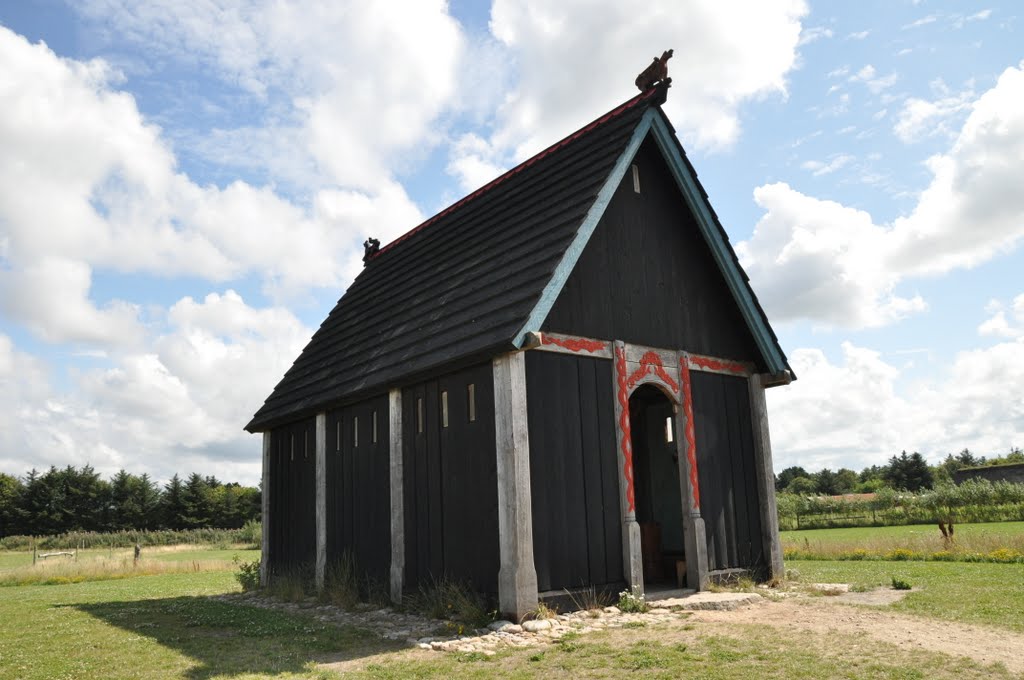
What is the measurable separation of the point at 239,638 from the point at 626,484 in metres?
5.24

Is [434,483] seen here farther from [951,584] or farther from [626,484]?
[951,584]

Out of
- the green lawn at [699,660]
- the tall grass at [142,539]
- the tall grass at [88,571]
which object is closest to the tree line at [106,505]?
the tall grass at [142,539]

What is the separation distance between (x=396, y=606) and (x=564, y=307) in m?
4.94

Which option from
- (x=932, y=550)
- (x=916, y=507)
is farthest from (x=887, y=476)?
(x=932, y=550)

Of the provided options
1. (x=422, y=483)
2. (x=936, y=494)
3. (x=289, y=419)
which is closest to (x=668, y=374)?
(x=422, y=483)

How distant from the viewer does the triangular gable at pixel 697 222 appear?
10289 millimetres

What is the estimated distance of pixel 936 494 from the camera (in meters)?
35.8

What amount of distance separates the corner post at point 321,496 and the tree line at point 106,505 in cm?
6292

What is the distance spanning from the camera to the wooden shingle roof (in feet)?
33.1

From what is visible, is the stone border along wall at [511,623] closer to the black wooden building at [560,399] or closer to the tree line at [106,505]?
the black wooden building at [560,399]

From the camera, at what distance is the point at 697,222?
40.9 ft

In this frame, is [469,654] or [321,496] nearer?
[469,654]

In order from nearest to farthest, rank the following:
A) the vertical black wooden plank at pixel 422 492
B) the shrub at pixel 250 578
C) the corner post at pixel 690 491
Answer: the vertical black wooden plank at pixel 422 492 < the corner post at pixel 690 491 < the shrub at pixel 250 578

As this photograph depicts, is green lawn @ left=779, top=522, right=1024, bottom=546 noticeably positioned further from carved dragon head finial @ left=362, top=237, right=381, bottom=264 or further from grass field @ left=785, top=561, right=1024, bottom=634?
carved dragon head finial @ left=362, top=237, right=381, bottom=264
